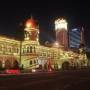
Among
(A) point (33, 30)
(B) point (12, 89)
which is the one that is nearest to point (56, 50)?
(A) point (33, 30)

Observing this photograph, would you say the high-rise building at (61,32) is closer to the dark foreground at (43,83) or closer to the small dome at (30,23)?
the small dome at (30,23)

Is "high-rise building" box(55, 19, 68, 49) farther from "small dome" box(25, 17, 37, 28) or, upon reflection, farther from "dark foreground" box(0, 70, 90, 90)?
"dark foreground" box(0, 70, 90, 90)

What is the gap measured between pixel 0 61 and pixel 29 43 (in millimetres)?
18416

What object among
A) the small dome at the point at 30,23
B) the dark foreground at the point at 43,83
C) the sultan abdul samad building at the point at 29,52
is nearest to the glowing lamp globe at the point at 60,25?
the sultan abdul samad building at the point at 29,52

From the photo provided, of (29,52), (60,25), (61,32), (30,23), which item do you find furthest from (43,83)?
(60,25)

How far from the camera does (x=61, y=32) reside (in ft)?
576

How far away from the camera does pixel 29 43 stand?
4092 inches

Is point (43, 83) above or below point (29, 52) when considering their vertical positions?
below

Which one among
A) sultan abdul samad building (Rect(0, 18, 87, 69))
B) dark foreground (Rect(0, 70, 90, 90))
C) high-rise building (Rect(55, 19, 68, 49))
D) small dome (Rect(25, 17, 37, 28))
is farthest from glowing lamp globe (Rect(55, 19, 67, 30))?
dark foreground (Rect(0, 70, 90, 90))

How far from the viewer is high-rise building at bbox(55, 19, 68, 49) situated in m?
171

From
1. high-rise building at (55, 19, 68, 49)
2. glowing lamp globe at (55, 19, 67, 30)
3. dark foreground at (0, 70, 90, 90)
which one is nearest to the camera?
dark foreground at (0, 70, 90, 90)

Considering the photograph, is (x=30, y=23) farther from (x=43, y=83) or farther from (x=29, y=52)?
(x=43, y=83)

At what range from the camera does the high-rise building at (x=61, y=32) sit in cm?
17066

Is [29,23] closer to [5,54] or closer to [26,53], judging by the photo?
[26,53]
